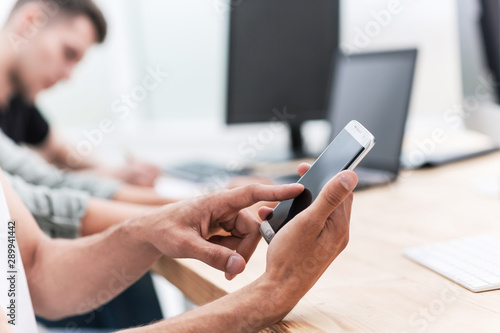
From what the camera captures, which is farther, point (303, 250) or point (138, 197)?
point (138, 197)

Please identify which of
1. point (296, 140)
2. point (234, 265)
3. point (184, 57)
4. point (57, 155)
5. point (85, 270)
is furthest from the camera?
point (184, 57)

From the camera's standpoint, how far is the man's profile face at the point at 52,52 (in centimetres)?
163

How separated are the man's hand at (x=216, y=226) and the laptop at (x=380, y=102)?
0.51m

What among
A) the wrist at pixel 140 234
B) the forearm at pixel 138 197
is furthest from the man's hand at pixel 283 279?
the forearm at pixel 138 197

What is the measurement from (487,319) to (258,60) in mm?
1088

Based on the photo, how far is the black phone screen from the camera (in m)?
0.53

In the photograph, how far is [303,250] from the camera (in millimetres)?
504

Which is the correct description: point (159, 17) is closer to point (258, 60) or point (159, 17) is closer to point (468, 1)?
point (258, 60)

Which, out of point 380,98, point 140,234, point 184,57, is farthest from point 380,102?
point 184,57

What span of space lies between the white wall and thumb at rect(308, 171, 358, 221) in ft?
5.35

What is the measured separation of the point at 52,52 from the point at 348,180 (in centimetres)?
146

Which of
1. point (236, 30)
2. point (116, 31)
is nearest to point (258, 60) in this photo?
point (236, 30)

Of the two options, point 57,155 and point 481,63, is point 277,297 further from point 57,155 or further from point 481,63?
point 57,155

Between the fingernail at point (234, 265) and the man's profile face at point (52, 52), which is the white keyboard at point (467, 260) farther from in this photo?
the man's profile face at point (52, 52)
